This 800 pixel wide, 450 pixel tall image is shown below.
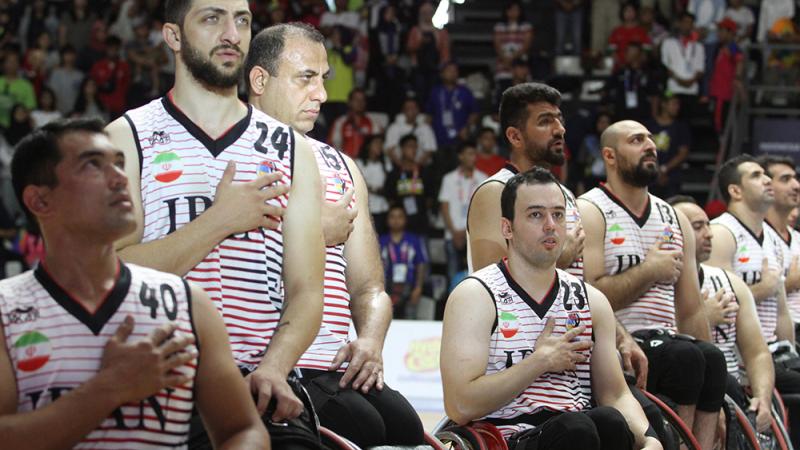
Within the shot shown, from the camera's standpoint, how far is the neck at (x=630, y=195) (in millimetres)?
5844

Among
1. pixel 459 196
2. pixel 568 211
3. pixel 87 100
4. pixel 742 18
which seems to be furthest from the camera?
pixel 742 18

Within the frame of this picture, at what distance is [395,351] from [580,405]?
222 inches

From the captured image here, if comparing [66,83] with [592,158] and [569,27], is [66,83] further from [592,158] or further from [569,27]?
[592,158]

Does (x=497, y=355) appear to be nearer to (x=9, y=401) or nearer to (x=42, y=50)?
(x=9, y=401)

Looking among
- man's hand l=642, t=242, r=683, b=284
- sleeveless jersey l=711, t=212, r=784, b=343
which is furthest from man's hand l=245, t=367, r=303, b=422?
sleeveless jersey l=711, t=212, r=784, b=343

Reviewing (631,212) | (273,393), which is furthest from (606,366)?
(273,393)

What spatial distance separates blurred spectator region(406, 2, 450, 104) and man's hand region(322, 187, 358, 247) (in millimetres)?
9970

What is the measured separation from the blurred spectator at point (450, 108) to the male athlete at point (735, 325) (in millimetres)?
6461

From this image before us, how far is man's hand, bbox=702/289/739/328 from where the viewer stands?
6438 mm

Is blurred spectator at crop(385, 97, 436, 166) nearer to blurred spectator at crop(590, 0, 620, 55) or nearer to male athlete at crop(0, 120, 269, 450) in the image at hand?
blurred spectator at crop(590, 0, 620, 55)

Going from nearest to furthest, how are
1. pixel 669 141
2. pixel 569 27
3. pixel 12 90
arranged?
pixel 669 141, pixel 12 90, pixel 569 27

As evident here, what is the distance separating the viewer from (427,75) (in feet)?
45.5

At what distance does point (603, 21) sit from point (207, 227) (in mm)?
11937

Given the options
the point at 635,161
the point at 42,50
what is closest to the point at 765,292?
the point at 635,161
